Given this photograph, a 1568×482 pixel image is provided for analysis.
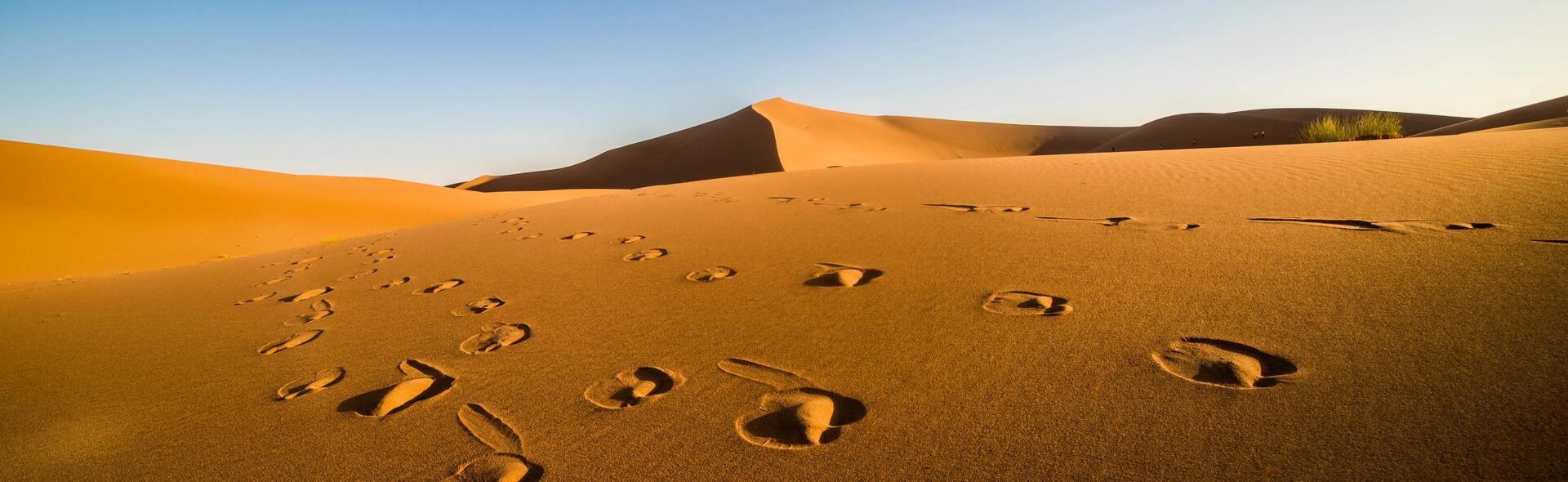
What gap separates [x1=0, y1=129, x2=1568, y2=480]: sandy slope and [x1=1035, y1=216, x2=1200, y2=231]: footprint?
0.09 ft

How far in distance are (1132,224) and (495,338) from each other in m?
3.05

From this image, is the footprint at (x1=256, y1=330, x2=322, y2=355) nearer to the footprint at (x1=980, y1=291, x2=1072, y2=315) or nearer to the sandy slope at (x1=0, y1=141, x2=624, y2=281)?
the footprint at (x1=980, y1=291, x2=1072, y2=315)

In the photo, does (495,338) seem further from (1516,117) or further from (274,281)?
(1516,117)

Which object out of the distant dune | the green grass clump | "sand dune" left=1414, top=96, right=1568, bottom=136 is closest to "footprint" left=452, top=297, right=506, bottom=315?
the green grass clump

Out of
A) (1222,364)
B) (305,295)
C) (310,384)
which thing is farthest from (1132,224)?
(305,295)

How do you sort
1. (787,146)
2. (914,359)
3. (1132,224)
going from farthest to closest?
(787,146), (1132,224), (914,359)

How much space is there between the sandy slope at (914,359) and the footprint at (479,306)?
0.02 metres

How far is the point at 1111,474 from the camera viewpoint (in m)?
1.02

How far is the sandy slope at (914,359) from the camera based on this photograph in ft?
3.67

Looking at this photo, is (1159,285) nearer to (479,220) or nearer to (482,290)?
(482,290)

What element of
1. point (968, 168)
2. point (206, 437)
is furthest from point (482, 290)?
point (968, 168)

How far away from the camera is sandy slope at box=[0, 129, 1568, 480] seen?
1.12m

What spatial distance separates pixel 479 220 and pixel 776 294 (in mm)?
6174

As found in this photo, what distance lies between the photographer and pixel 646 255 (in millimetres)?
3520
